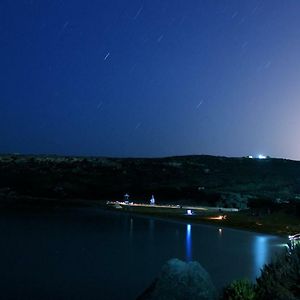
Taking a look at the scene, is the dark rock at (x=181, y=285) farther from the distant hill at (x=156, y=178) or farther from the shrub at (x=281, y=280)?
the distant hill at (x=156, y=178)

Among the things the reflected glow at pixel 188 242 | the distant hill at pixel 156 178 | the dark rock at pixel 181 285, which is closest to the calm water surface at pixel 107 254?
the reflected glow at pixel 188 242

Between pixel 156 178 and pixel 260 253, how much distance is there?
337ft

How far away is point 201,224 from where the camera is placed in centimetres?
5900

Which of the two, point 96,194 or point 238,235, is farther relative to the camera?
point 96,194

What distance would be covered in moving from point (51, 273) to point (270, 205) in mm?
51039

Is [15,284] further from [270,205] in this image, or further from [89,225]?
[270,205]

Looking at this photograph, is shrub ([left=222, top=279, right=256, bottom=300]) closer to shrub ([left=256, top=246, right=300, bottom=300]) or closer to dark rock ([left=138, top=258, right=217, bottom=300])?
shrub ([left=256, top=246, right=300, bottom=300])

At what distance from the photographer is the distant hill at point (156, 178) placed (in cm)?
10569

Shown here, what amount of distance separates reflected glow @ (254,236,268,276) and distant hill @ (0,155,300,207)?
118 feet

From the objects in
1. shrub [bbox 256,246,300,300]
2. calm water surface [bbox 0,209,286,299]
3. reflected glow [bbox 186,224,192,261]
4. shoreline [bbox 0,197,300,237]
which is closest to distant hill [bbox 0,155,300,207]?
shoreline [bbox 0,197,300,237]

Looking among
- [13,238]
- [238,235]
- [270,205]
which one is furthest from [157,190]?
[13,238]

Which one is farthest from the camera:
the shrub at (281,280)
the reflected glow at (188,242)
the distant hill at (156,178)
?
the distant hill at (156,178)

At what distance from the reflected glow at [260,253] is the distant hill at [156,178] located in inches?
1419

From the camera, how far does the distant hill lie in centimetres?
10569
